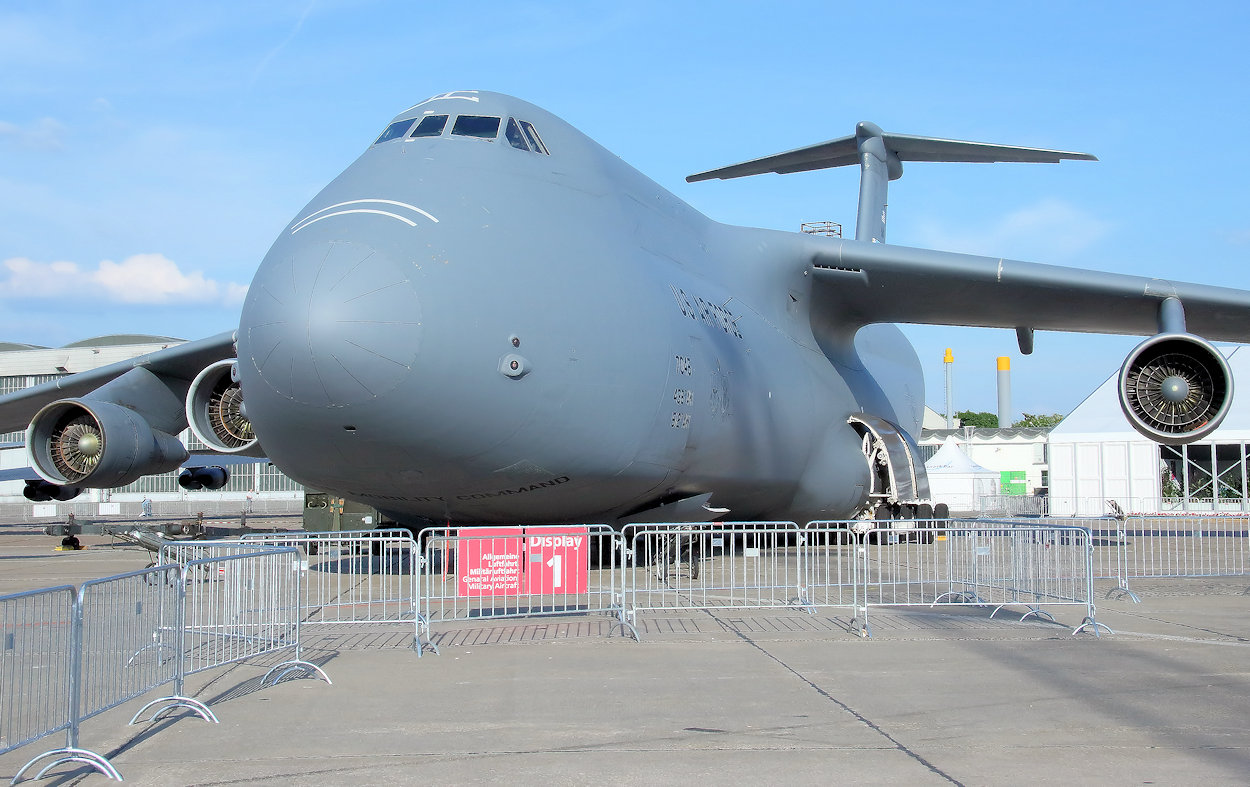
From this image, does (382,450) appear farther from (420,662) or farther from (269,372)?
(420,662)

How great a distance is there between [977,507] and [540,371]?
102 ft

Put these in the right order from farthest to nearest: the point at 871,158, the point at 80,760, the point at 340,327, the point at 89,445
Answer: the point at 871,158
the point at 89,445
the point at 340,327
the point at 80,760

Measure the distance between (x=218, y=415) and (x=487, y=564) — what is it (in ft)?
24.1

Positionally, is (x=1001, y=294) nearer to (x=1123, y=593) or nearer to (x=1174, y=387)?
(x=1174, y=387)

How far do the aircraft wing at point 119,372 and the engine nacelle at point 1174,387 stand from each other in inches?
476

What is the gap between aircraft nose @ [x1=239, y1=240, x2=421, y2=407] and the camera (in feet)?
28.6

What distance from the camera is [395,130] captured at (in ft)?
37.3

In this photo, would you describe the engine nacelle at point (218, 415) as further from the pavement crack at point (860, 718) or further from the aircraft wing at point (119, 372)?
the pavement crack at point (860, 718)

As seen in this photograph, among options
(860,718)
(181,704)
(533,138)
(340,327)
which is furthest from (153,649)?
(533,138)

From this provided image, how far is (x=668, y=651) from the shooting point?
313 inches

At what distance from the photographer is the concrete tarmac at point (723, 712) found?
15.4 ft

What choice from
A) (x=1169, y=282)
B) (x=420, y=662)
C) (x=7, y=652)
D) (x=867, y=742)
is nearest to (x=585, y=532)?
(x=420, y=662)

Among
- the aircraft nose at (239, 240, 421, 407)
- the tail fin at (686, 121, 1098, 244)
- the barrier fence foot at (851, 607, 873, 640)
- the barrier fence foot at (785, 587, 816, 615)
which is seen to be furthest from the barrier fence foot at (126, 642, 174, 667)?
the tail fin at (686, 121, 1098, 244)

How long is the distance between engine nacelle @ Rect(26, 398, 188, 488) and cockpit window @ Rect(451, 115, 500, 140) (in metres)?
7.10
